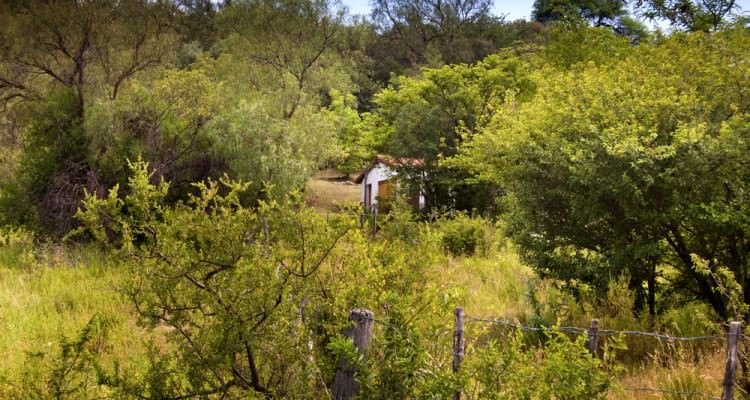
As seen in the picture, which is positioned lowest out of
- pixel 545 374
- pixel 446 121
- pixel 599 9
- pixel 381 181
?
pixel 545 374

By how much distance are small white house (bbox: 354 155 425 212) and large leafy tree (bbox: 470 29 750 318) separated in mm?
13911

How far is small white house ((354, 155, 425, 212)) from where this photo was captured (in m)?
23.4

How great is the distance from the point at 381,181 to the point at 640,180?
21.8m

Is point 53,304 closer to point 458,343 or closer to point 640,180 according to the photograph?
→ point 458,343

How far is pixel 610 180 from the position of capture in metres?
6.77

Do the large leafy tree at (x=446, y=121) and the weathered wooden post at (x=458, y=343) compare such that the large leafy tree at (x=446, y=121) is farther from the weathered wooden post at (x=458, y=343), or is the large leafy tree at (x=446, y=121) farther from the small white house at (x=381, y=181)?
the weathered wooden post at (x=458, y=343)

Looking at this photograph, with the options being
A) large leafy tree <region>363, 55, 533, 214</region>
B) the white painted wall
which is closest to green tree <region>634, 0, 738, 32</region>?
large leafy tree <region>363, 55, 533, 214</region>

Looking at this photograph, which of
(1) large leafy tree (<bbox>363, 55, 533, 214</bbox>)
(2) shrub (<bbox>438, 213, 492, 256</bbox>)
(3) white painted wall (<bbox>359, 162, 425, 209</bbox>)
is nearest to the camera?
(2) shrub (<bbox>438, 213, 492, 256</bbox>)

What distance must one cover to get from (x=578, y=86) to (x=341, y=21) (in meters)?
18.4

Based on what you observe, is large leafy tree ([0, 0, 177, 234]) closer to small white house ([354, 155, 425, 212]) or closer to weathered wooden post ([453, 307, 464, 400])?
small white house ([354, 155, 425, 212])

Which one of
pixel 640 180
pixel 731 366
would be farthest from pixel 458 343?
pixel 640 180

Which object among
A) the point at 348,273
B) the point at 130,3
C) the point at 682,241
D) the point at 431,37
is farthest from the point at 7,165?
the point at 431,37

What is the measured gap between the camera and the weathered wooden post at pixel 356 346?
3574 millimetres

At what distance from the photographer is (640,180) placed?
6.75m
